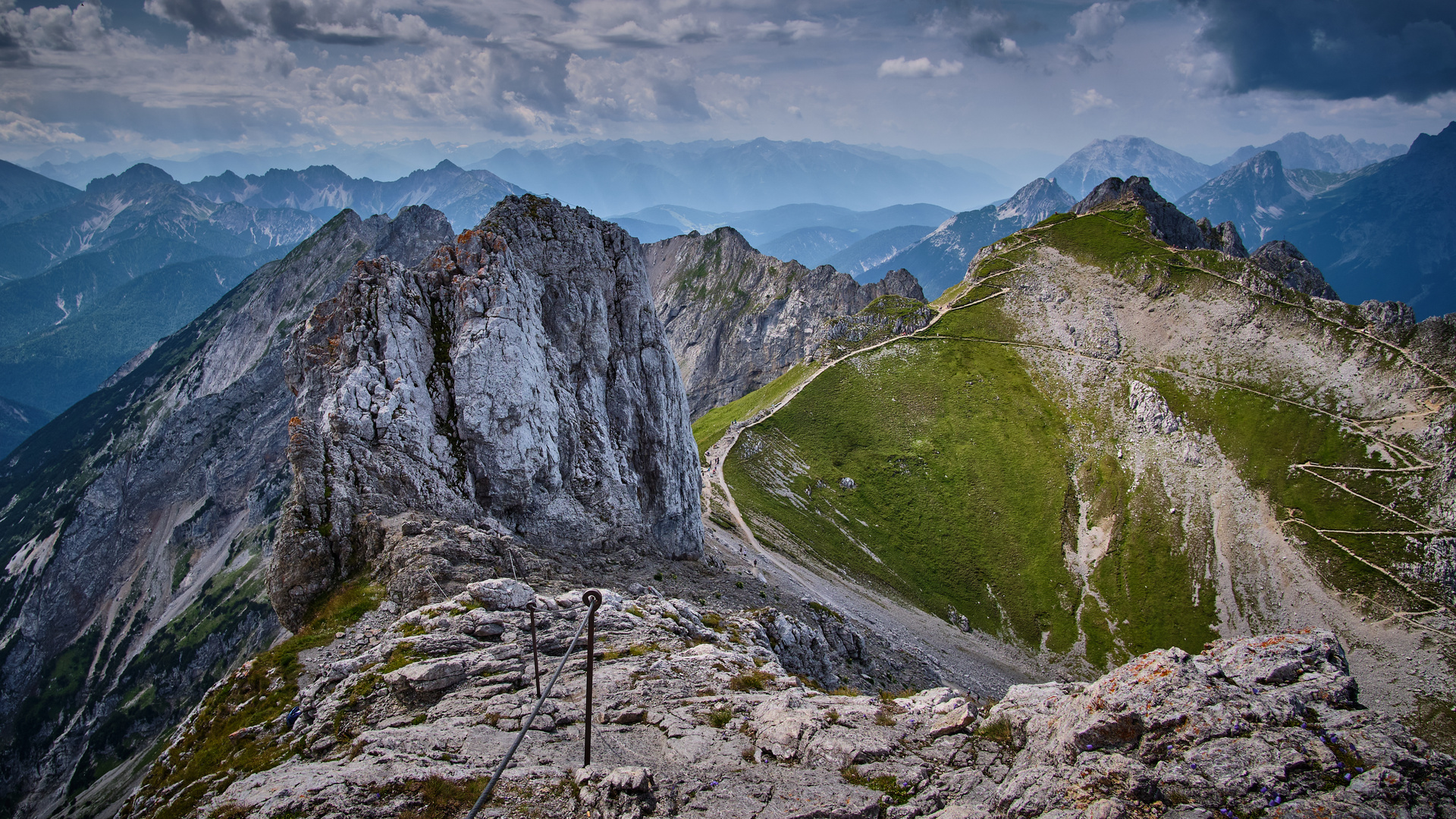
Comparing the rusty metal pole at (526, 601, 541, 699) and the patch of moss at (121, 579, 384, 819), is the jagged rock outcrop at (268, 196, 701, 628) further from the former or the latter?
the rusty metal pole at (526, 601, 541, 699)

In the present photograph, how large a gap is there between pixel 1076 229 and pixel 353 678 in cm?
16430

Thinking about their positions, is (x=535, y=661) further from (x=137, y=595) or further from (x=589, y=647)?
(x=137, y=595)

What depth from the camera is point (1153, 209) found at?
14888 cm

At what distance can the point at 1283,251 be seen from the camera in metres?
144

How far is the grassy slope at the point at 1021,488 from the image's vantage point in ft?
274

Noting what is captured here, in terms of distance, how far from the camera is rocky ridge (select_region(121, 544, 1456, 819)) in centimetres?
1298

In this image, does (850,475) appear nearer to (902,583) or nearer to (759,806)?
(902,583)

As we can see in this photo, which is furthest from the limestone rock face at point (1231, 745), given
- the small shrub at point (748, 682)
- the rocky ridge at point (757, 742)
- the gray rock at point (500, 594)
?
the gray rock at point (500, 594)

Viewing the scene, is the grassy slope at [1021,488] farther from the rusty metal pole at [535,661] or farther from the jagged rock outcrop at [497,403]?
the rusty metal pole at [535,661]

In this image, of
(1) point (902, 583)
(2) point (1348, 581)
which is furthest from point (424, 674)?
(2) point (1348, 581)

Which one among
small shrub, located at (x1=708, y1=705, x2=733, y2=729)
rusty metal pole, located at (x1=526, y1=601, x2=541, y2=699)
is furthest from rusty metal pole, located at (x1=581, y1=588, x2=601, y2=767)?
small shrub, located at (x1=708, y1=705, x2=733, y2=729)

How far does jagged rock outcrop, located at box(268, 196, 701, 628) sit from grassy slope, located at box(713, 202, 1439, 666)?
41.4 metres

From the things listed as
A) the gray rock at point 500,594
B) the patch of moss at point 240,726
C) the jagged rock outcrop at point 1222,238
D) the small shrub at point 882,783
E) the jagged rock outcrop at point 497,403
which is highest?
the jagged rock outcrop at point 1222,238

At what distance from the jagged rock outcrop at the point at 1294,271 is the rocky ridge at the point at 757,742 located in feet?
494
